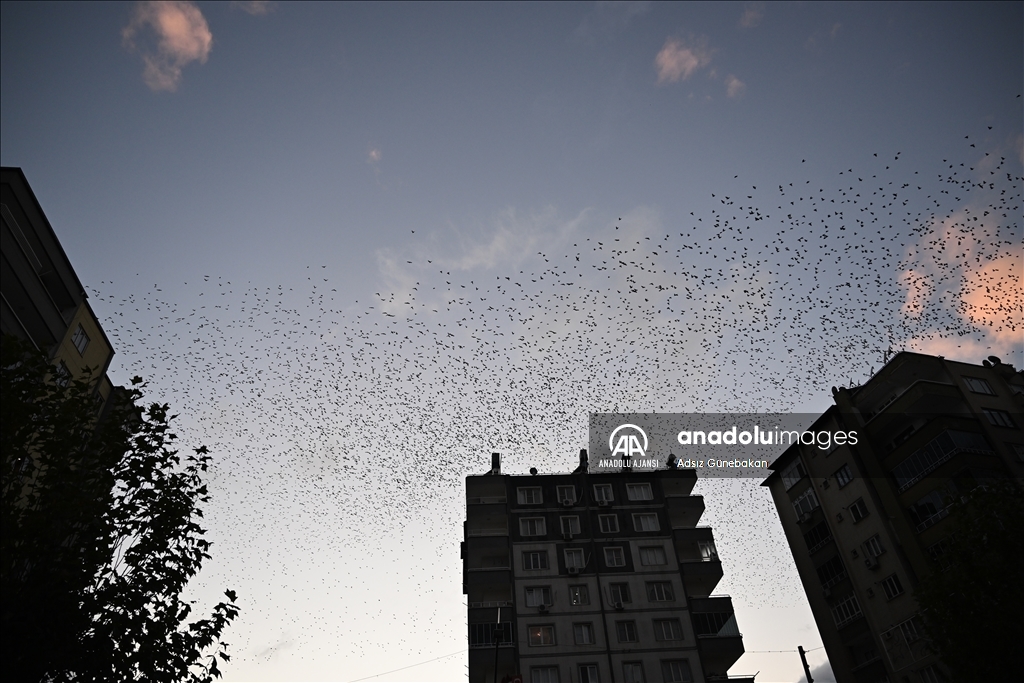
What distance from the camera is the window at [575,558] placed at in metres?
43.6

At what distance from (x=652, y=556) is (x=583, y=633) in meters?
7.63

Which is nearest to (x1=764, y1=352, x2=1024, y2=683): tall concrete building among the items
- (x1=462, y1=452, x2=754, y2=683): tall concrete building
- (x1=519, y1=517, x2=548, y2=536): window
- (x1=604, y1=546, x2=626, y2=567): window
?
(x1=462, y1=452, x2=754, y2=683): tall concrete building

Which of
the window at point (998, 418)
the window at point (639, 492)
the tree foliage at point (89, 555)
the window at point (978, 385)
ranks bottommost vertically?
the tree foliage at point (89, 555)

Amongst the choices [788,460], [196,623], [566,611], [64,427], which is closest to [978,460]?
[788,460]

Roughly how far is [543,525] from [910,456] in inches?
949

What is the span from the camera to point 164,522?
A: 1495 cm

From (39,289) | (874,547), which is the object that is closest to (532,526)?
(874,547)

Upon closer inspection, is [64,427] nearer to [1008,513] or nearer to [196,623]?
[196,623]

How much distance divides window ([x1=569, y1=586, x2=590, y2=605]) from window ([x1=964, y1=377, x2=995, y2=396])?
27175 millimetres

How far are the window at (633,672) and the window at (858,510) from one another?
652 inches

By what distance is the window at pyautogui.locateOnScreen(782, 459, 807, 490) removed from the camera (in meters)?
45.6

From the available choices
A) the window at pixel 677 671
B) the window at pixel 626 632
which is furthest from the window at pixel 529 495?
the window at pixel 677 671

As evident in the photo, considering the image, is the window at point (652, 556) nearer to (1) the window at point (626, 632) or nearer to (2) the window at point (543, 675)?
(1) the window at point (626, 632)

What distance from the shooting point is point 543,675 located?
38.6m
